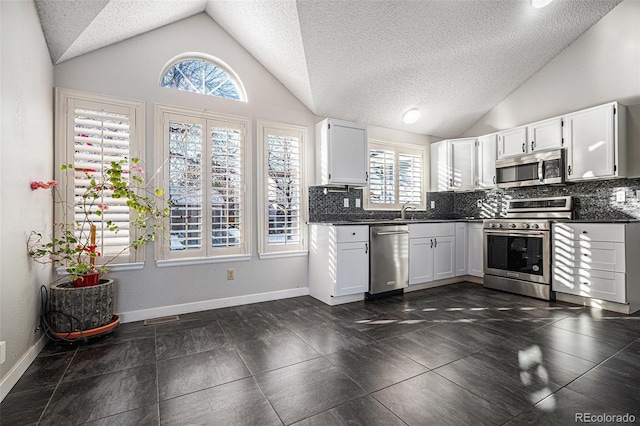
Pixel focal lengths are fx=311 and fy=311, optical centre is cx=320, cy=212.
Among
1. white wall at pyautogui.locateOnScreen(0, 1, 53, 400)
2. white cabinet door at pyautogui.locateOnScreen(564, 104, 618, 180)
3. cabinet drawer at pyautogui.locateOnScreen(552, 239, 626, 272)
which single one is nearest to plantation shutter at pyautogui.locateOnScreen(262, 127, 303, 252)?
white wall at pyautogui.locateOnScreen(0, 1, 53, 400)

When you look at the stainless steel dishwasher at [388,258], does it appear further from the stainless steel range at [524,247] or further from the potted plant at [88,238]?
the potted plant at [88,238]

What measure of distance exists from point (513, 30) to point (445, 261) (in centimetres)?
293

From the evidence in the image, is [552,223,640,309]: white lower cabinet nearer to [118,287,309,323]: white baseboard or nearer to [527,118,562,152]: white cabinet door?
[527,118,562,152]: white cabinet door

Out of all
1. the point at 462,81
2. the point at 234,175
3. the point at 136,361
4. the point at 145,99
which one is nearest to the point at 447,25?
the point at 462,81

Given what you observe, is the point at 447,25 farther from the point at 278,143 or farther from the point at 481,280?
the point at 481,280

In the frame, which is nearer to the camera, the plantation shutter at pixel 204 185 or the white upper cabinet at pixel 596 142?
the plantation shutter at pixel 204 185

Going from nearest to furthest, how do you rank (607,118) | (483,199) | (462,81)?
(607,118) → (462,81) → (483,199)

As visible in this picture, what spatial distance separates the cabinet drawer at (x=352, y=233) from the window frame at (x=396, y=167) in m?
0.88

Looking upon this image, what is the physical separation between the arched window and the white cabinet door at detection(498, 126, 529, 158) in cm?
360

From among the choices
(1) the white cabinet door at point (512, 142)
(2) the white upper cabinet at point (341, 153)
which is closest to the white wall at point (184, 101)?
(2) the white upper cabinet at point (341, 153)

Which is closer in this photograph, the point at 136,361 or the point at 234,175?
the point at 136,361

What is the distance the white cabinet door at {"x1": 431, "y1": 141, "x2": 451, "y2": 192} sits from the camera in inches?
194

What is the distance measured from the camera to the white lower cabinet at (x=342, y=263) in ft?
11.5

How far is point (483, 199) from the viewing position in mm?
5027
